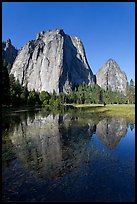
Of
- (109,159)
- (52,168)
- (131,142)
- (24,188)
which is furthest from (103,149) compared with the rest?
(24,188)

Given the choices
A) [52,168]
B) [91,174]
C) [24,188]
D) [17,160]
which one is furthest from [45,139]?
Result: [24,188]

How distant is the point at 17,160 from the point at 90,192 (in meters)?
8.44

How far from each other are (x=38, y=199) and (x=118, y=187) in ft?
16.0

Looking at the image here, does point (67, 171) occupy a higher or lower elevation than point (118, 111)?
lower

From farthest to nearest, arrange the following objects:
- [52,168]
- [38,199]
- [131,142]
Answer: [131,142], [52,168], [38,199]

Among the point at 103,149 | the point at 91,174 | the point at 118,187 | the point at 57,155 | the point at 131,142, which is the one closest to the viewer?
the point at 118,187

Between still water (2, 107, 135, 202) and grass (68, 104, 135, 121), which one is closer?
still water (2, 107, 135, 202)

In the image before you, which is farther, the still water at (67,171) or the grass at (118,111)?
the grass at (118,111)

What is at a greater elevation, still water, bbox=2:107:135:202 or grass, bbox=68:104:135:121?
grass, bbox=68:104:135:121

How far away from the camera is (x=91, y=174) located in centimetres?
Result: 1549

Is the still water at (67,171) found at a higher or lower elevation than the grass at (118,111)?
lower

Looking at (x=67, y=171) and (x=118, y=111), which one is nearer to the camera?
(x=67, y=171)

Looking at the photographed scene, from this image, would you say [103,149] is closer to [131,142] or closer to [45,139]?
[131,142]

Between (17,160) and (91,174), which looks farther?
(17,160)
